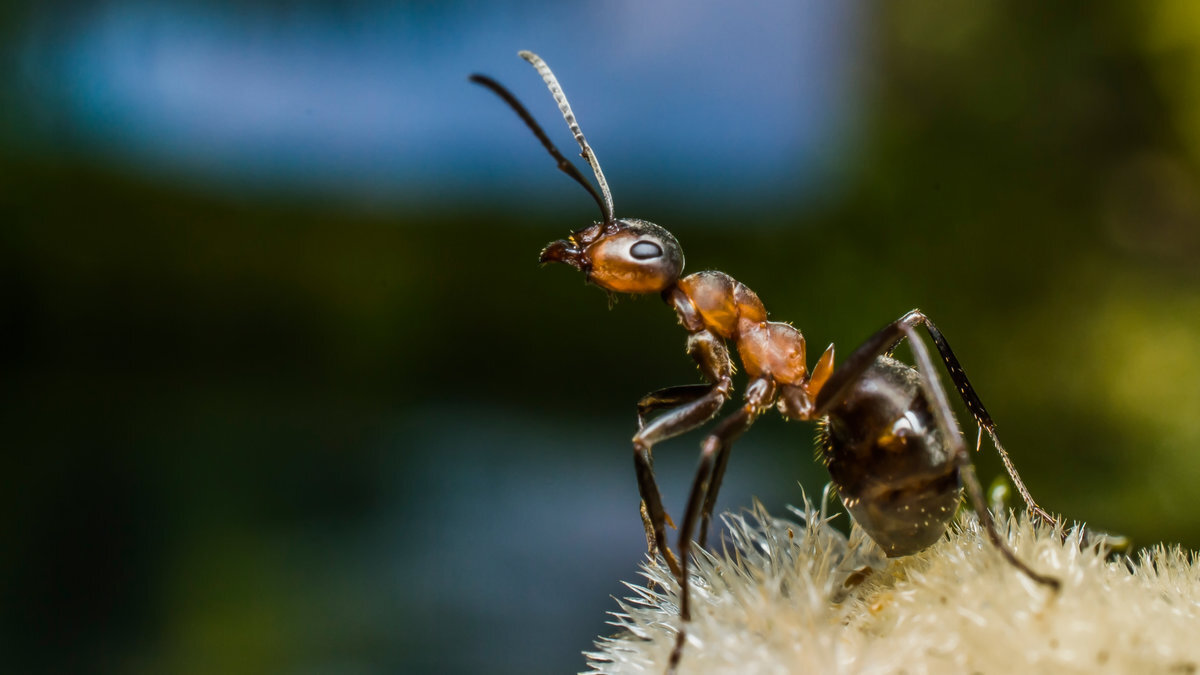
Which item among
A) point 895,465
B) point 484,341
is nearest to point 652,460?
point 895,465

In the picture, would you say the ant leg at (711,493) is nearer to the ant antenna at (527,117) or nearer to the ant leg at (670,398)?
the ant leg at (670,398)

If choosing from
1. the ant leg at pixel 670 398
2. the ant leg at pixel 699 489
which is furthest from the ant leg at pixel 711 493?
the ant leg at pixel 670 398

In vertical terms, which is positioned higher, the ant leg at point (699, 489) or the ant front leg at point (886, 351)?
the ant front leg at point (886, 351)

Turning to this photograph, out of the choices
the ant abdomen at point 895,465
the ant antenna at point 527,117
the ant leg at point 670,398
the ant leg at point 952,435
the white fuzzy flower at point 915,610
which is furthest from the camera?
the ant leg at point 670,398

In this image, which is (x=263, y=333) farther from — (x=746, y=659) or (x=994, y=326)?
(x=746, y=659)

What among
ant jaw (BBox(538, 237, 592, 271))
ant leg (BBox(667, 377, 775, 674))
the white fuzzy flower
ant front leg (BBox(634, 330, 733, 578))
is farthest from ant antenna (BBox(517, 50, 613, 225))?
the white fuzzy flower

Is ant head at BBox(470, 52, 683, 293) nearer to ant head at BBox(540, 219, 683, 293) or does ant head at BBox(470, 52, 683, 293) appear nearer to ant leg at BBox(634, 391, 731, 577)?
ant head at BBox(540, 219, 683, 293)

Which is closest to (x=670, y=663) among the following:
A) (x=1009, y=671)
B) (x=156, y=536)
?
(x=1009, y=671)
